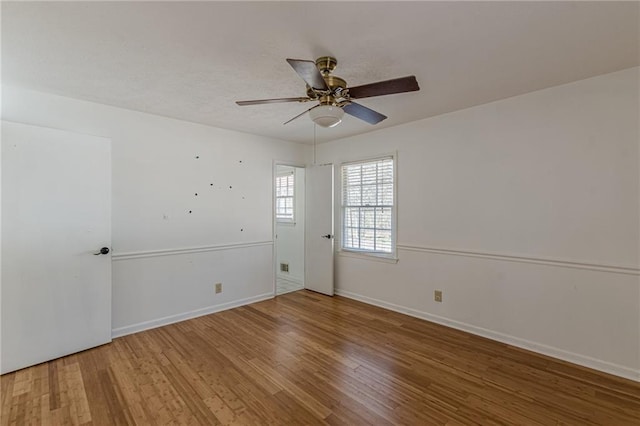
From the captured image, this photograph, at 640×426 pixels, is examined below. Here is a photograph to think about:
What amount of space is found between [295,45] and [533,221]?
268 cm

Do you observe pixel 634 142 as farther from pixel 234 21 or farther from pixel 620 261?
pixel 234 21

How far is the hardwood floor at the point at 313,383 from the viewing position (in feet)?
6.33

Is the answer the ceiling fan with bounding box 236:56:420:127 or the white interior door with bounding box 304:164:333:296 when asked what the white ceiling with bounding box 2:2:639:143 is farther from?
the white interior door with bounding box 304:164:333:296

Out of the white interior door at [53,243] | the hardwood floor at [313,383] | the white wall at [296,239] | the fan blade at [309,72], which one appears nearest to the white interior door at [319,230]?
the white wall at [296,239]

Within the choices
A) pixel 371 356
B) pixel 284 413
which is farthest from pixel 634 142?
pixel 284 413

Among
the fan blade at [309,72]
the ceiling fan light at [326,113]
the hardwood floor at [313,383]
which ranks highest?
the fan blade at [309,72]

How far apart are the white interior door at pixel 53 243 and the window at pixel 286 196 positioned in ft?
10.0

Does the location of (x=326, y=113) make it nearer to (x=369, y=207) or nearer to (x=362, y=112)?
(x=362, y=112)

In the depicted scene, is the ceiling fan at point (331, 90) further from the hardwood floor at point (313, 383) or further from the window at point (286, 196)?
the window at point (286, 196)

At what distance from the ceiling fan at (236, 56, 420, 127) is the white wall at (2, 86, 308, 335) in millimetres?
1835

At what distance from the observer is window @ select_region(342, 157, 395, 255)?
4035 mm

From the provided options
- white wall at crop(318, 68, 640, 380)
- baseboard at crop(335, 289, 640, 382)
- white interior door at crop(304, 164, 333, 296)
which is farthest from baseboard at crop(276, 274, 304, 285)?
white wall at crop(318, 68, 640, 380)

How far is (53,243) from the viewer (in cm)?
264

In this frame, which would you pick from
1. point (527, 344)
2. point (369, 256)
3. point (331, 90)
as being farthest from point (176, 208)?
point (527, 344)
